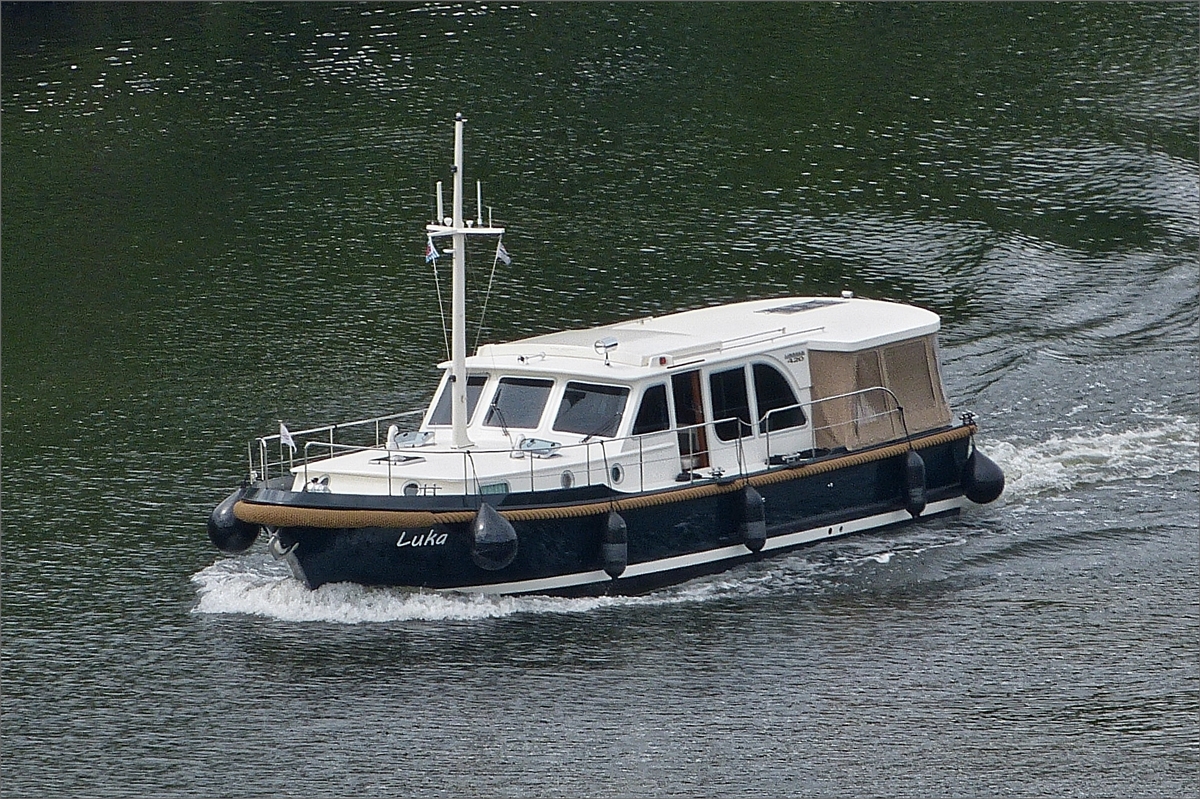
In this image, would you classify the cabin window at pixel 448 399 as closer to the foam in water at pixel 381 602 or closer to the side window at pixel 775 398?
the foam in water at pixel 381 602

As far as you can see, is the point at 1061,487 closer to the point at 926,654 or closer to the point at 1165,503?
the point at 1165,503

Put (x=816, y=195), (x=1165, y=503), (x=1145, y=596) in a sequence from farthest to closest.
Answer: (x=816, y=195), (x=1165, y=503), (x=1145, y=596)

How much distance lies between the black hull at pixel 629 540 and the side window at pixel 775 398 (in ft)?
2.94

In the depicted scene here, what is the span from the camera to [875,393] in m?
27.1

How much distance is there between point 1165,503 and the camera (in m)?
28.1

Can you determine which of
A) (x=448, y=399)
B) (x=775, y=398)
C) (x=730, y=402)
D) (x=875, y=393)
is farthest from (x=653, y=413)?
(x=875, y=393)

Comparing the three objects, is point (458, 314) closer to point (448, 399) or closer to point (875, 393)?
point (448, 399)

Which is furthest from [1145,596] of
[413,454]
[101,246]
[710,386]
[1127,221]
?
[101,246]

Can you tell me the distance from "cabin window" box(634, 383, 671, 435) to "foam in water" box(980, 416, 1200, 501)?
250 inches

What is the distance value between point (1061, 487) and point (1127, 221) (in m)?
14.1

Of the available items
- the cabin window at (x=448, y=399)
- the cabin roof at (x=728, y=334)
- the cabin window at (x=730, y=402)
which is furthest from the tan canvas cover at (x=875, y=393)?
the cabin window at (x=448, y=399)

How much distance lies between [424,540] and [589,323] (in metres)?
13.6

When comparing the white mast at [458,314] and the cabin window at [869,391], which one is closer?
the white mast at [458,314]

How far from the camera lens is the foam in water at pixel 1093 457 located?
2889 cm
